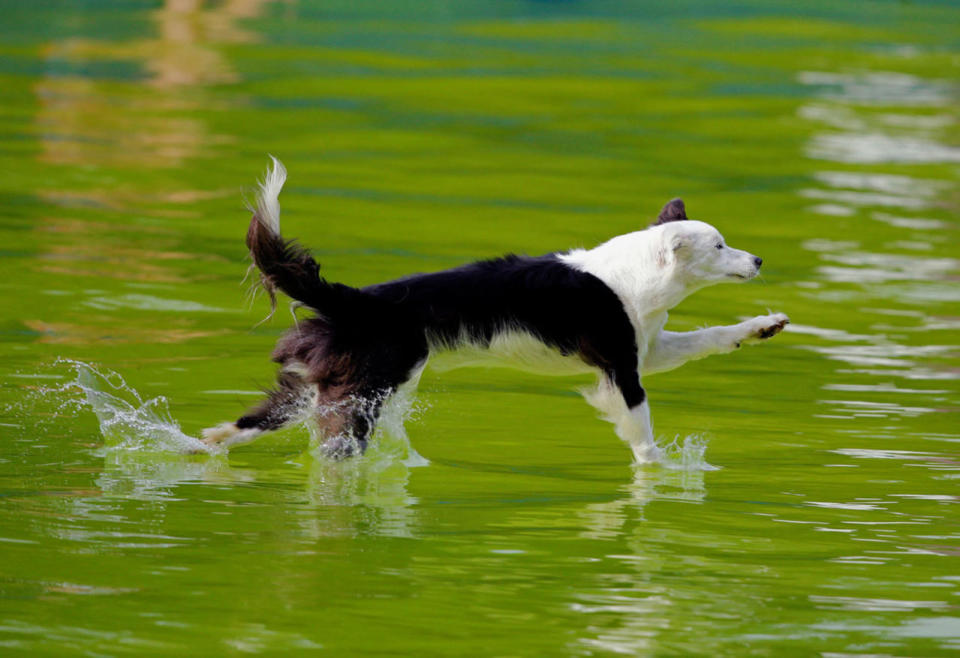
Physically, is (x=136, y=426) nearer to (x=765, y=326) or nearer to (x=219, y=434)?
(x=219, y=434)

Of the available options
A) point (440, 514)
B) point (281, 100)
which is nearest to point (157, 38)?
point (281, 100)

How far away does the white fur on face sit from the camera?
867 cm

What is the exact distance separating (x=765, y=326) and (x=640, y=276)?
75cm

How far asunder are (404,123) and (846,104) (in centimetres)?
675

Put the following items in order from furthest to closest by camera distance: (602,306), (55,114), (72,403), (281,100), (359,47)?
(359,47) → (281,100) → (55,114) → (72,403) → (602,306)

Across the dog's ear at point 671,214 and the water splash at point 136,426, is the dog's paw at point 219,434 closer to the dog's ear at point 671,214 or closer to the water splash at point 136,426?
the water splash at point 136,426

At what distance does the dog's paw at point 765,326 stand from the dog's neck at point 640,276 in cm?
44

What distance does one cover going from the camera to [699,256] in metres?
8.75

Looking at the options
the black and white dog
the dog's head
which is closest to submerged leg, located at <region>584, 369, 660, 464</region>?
the black and white dog

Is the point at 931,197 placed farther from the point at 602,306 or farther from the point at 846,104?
the point at 602,306

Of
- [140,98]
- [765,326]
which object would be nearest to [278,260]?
[765,326]

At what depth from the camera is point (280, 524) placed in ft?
23.9

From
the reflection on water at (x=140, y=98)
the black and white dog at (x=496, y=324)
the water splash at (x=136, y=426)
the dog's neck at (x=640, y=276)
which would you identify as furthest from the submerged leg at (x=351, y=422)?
the reflection on water at (x=140, y=98)

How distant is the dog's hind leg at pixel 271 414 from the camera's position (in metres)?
8.20
